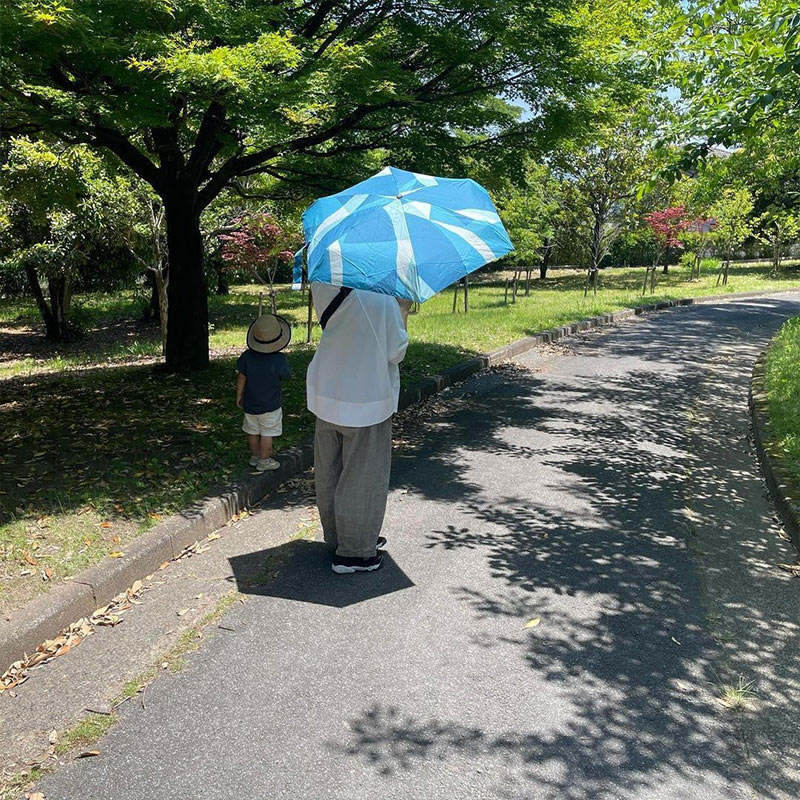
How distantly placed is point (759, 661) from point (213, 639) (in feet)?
9.10

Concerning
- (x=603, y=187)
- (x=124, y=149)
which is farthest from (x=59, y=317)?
(x=603, y=187)

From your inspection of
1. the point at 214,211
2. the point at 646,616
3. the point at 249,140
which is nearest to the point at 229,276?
the point at 214,211

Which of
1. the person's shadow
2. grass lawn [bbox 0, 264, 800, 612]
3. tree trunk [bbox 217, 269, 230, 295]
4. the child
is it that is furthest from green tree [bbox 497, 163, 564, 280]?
the person's shadow

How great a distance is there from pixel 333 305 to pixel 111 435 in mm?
3561

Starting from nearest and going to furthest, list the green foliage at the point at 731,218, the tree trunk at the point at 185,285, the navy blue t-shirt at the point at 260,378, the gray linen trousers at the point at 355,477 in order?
the gray linen trousers at the point at 355,477 → the navy blue t-shirt at the point at 260,378 → the tree trunk at the point at 185,285 → the green foliage at the point at 731,218

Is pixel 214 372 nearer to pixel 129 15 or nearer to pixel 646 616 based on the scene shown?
pixel 129 15

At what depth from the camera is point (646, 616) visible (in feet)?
12.6

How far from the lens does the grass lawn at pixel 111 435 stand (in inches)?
175

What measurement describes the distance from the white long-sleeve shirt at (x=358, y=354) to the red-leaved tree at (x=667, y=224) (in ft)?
72.6

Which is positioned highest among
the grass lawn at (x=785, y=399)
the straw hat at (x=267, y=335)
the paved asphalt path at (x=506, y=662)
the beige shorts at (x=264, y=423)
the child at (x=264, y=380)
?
the straw hat at (x=267, y=335)

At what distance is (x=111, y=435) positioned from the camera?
6.61 metres

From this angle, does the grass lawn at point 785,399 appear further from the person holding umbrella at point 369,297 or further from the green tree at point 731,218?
the green tree at point 731,218

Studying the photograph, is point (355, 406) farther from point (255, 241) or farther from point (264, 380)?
point (255, 241)

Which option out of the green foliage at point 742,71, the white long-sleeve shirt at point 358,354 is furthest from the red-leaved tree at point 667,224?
the white long-sleeve shirt at point 358,354
